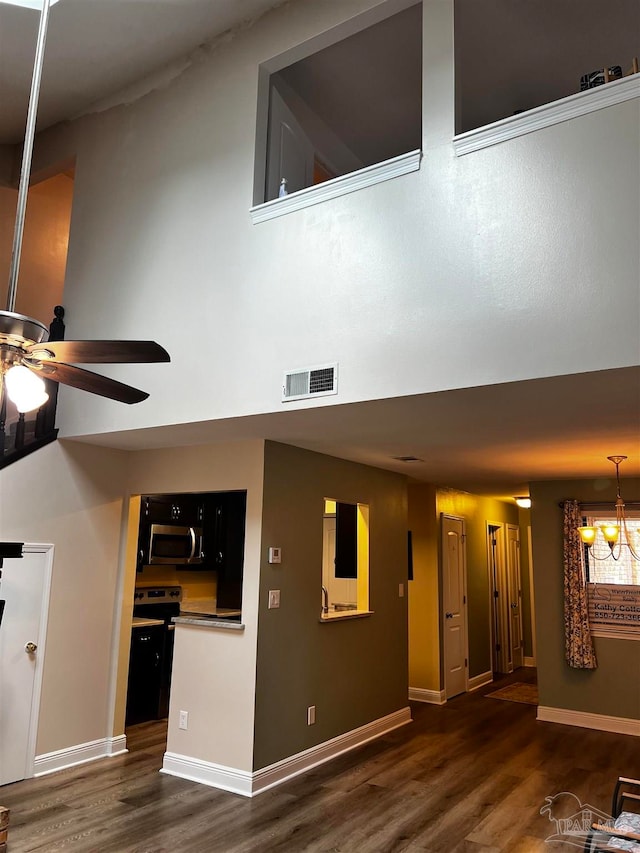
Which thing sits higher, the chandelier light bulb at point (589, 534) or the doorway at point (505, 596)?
the chandelier light bulb at point (589, 534)

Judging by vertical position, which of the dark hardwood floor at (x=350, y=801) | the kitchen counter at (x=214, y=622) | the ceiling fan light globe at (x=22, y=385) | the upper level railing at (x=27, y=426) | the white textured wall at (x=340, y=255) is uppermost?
the white textured wall at (x=340, y=255)

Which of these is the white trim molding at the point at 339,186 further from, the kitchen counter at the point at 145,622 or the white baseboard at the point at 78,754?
the white baseboard at the point at 78,754

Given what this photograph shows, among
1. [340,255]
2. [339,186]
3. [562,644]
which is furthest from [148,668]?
[339,186]

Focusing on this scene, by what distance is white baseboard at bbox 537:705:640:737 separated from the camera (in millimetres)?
5945

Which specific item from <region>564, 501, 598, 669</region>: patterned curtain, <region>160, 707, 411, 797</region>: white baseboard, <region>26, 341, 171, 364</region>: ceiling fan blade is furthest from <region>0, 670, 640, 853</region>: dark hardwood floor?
<region>26, 341, 171, 364</region>: ceiling fan blade

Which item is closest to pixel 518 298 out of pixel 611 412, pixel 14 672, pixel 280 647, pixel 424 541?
pixel 611 412

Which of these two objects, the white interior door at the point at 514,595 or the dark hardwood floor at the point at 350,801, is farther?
the white interior door at the point at 514,595

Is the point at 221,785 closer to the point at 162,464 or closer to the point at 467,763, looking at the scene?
the point at 467,763

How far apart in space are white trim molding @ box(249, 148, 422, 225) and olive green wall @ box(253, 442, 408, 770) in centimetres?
161

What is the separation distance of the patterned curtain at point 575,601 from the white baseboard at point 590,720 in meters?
0.46

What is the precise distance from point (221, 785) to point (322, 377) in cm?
286

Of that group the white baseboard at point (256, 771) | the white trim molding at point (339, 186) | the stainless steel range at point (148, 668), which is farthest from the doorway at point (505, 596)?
the white trim molding at point (339, 186)

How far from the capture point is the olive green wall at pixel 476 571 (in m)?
7.86

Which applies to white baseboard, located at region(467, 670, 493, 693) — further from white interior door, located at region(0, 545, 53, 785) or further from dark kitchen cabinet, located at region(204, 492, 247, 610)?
white interior door, located at region(0, 545, 53, 785)
